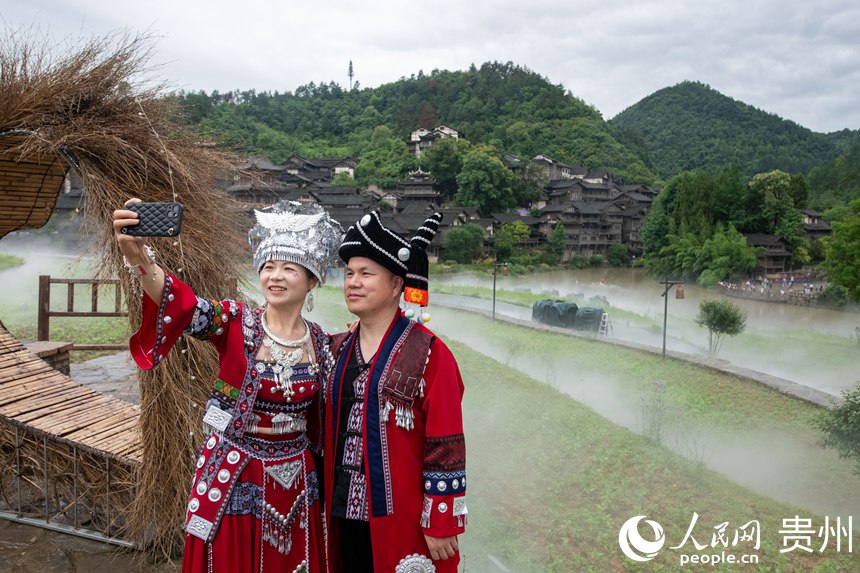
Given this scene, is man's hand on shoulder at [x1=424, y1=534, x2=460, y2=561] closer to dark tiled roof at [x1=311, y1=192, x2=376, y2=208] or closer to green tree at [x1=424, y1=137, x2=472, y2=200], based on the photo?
dark tiled roof at [x1=311, y1=192, x2=376, y2=208]

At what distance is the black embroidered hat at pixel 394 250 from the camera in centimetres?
192

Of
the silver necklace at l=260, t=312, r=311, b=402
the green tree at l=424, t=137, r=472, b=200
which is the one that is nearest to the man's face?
the silver necklace at l=260, t=312, r=311, b=402

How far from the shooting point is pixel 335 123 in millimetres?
47156

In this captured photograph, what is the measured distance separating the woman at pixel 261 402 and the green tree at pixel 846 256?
15706 millimetres

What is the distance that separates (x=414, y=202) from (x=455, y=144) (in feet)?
20.1

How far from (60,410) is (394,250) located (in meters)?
3.04

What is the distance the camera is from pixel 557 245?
2542cm

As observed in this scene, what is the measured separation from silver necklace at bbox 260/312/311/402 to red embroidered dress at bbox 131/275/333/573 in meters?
0.02

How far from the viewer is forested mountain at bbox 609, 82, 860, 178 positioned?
89.1 ft

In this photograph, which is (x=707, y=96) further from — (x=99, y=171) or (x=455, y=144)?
(x=99, y=171)

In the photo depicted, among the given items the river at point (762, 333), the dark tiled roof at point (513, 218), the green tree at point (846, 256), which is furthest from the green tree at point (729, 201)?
the dark tiled roof at point (513, 218)

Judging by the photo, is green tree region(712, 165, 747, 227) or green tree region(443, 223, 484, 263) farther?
green tree region(443, 223, 484, 263)

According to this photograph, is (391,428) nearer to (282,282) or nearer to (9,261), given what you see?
(282,282)

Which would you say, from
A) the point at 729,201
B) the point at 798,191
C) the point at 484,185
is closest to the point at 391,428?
the point at 729,201
